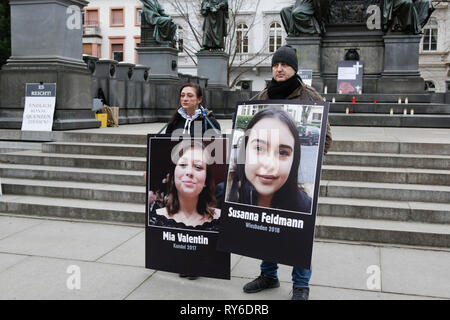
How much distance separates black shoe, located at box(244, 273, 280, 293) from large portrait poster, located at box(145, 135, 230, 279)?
9.1 inches

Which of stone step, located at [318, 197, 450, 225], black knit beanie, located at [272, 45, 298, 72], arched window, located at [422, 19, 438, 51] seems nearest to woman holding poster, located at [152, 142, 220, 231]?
black knit beanie, located at [272, 45, 298, 72]

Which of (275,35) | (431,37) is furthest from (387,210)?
(275,35)

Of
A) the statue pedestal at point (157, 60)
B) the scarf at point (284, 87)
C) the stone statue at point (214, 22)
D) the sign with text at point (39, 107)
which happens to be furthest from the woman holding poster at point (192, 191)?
the stone statue at point (214, 22)

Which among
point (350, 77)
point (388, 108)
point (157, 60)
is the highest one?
point (157, 60)

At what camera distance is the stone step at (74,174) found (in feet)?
23.4

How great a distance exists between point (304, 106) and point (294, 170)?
1.59 feet

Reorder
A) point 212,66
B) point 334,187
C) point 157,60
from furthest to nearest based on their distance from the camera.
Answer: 1. point 212,66
2. point 157,60
3. point 334,187

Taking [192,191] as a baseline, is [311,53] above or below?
above

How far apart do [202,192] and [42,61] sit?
7.11 meters

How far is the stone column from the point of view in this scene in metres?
9.70

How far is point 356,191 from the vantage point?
6.22m

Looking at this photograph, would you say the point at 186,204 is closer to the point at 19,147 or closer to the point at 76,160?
the point at 76,160

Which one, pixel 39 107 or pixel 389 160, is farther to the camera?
pixel 39 107

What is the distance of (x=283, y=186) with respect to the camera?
11.9ft
